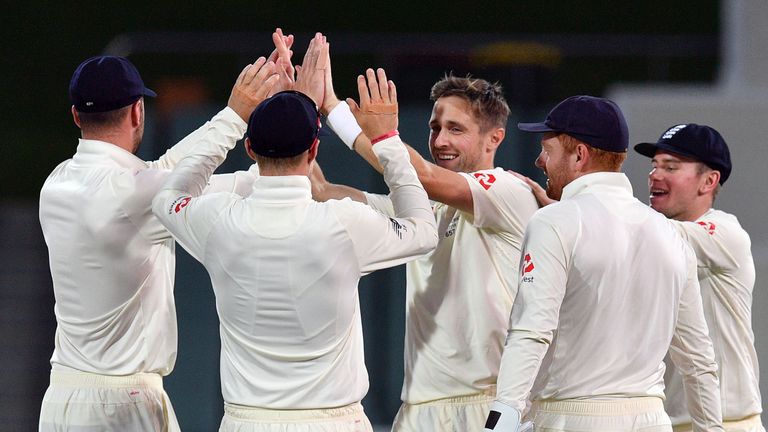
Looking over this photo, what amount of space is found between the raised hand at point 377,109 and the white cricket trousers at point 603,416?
954mm

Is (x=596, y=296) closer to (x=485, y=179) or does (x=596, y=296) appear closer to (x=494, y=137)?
(x=485, y=179)

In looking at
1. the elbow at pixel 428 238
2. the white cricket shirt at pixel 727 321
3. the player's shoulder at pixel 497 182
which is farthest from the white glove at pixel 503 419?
the white cricket shirt at pixel 727 321

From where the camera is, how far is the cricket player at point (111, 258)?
3582mm

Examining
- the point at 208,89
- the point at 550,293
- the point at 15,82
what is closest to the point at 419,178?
the point at 550,293

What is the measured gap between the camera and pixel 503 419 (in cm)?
314

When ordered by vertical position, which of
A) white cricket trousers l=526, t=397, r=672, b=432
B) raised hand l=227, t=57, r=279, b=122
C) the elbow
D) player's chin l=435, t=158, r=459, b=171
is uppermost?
raised hand l=227, t=57, r=279, b=122

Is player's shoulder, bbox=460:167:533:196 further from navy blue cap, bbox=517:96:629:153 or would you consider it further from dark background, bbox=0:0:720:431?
dark background, bbox=0:0:720:431

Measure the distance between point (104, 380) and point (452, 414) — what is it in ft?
3.63

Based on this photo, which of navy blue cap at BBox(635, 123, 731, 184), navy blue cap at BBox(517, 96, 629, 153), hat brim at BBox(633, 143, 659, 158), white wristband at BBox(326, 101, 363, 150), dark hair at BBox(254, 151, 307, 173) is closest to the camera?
dark hair at BBox(254, 151, 307, 173)

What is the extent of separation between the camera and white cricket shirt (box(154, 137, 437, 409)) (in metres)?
3.21

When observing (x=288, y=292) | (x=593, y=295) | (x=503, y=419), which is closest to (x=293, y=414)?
(x=288, y=292)

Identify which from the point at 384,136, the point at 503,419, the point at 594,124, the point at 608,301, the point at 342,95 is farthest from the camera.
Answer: the point at 342,95

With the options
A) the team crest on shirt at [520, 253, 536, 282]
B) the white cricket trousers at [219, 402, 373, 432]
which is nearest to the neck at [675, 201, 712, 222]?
the team crest on shirt at [520, 253, 536, 282]

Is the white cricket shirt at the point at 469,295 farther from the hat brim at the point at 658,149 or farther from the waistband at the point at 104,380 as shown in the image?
the waistband at the point at 104,380
